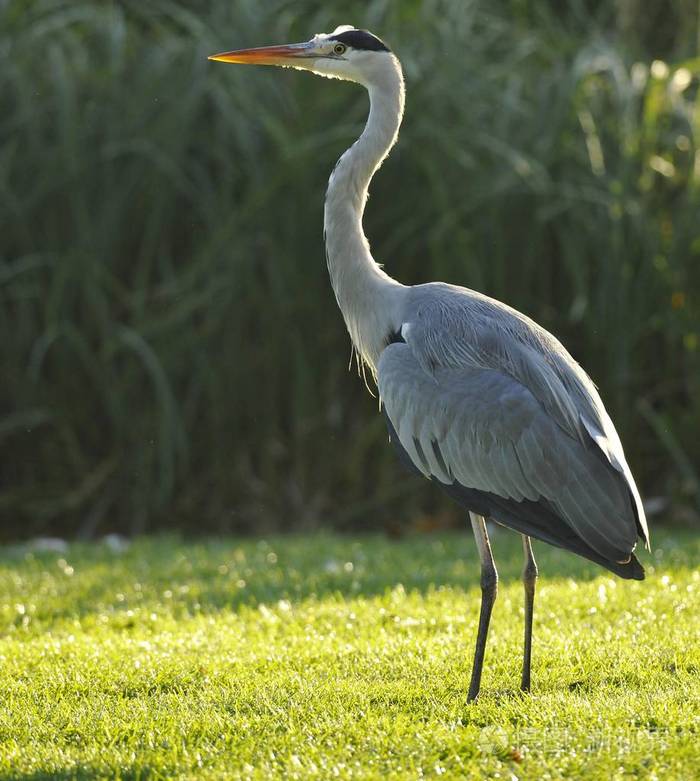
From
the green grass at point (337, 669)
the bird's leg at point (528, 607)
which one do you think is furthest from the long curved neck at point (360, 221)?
the green grass at point (337, 669)

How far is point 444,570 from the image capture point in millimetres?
6895

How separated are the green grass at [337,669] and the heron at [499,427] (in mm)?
365

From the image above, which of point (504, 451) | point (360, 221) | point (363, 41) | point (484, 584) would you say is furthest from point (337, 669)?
point (363, 41)

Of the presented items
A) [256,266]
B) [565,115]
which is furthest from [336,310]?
[565,115]

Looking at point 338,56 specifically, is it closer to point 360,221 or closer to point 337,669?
point 360,221

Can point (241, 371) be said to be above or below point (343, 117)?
below

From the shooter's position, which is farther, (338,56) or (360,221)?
(338,56)

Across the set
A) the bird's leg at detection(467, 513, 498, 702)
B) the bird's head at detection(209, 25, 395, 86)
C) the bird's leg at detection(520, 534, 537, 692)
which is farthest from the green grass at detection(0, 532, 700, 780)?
the bird's head at detection(209, 25, 395, 86)

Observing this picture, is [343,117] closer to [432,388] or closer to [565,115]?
[565,115]

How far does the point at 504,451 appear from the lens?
469cm

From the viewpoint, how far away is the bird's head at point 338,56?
5.56 meters

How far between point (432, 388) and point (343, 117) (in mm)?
4199

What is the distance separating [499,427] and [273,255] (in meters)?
3.94

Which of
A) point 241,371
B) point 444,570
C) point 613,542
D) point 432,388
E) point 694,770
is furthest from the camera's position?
point 241,371
